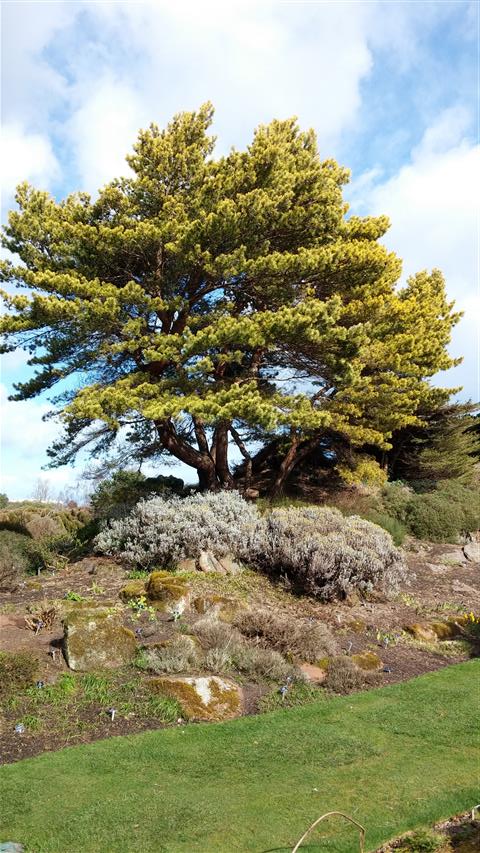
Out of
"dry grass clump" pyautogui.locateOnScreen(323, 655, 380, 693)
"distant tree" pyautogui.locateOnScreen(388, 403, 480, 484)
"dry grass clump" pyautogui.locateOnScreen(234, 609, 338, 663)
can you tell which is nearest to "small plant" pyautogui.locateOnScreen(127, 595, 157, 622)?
"dry grass clump" pyautogui.locateOnScreen(234, 609, 338, 663)

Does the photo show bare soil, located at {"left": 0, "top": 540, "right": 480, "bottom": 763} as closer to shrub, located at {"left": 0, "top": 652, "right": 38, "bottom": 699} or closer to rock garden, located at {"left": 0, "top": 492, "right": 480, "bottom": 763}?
rock garden, located at {"left": 0, "top": 492, "right": 480, "bottom": 763}

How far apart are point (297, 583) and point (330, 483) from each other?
33.0 ft

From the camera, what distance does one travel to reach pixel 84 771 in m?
4.46

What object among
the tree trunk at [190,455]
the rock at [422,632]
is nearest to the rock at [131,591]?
the rock at [422,632]

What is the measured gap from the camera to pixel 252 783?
428 cm

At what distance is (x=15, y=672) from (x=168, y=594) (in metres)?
2.64

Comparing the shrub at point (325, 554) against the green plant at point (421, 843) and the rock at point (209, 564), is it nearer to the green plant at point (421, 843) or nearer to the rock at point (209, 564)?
the rock at point (209, 564)

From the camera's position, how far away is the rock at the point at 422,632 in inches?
335

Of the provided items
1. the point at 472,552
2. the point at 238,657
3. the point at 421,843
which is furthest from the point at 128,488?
the point at 421,843

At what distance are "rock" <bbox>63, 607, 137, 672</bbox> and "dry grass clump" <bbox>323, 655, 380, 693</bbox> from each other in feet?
7.18

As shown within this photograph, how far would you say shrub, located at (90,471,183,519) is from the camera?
50.3ft

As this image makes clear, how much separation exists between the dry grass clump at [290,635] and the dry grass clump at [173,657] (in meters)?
0.97

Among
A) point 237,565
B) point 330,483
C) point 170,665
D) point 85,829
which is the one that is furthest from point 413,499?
point 85,829

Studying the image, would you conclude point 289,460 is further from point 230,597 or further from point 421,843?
point 421,843
